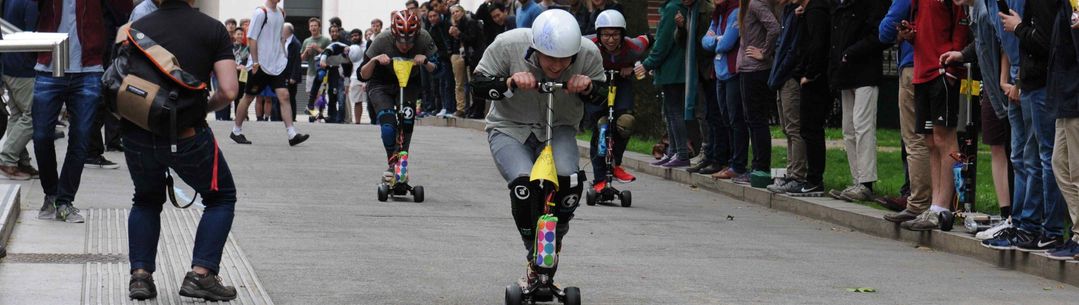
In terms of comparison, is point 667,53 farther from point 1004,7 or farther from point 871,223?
point 1004,7

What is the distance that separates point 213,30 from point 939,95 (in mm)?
5373

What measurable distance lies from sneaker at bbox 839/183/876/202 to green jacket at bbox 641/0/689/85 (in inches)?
119

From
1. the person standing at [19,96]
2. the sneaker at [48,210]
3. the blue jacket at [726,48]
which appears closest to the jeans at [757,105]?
the blue jacket at [726,48]

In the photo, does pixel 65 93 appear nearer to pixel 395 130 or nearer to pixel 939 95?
pixel 395 130

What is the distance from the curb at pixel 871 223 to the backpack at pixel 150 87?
4.94 metres

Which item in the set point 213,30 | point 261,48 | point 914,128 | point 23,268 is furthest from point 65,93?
point 261,48

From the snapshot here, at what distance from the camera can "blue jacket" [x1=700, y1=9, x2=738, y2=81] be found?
14625mm

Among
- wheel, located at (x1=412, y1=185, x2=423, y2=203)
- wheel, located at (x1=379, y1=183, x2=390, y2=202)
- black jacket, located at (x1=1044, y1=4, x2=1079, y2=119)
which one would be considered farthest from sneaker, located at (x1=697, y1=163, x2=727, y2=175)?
black jacket, located at (x1=1044, y1=4, x2=1079, y2=119)

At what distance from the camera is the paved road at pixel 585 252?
859cm

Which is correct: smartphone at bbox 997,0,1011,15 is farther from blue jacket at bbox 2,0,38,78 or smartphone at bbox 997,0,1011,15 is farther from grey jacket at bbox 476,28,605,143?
blue jacket at bbox 2,0,38,78

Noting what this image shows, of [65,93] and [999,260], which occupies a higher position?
[65,93]

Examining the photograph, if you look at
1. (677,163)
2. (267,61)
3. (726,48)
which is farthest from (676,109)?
(267,61)

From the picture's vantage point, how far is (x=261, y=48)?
1938 centimetres

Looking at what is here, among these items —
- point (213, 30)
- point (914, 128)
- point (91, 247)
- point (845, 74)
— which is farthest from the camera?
point (845, 74)
